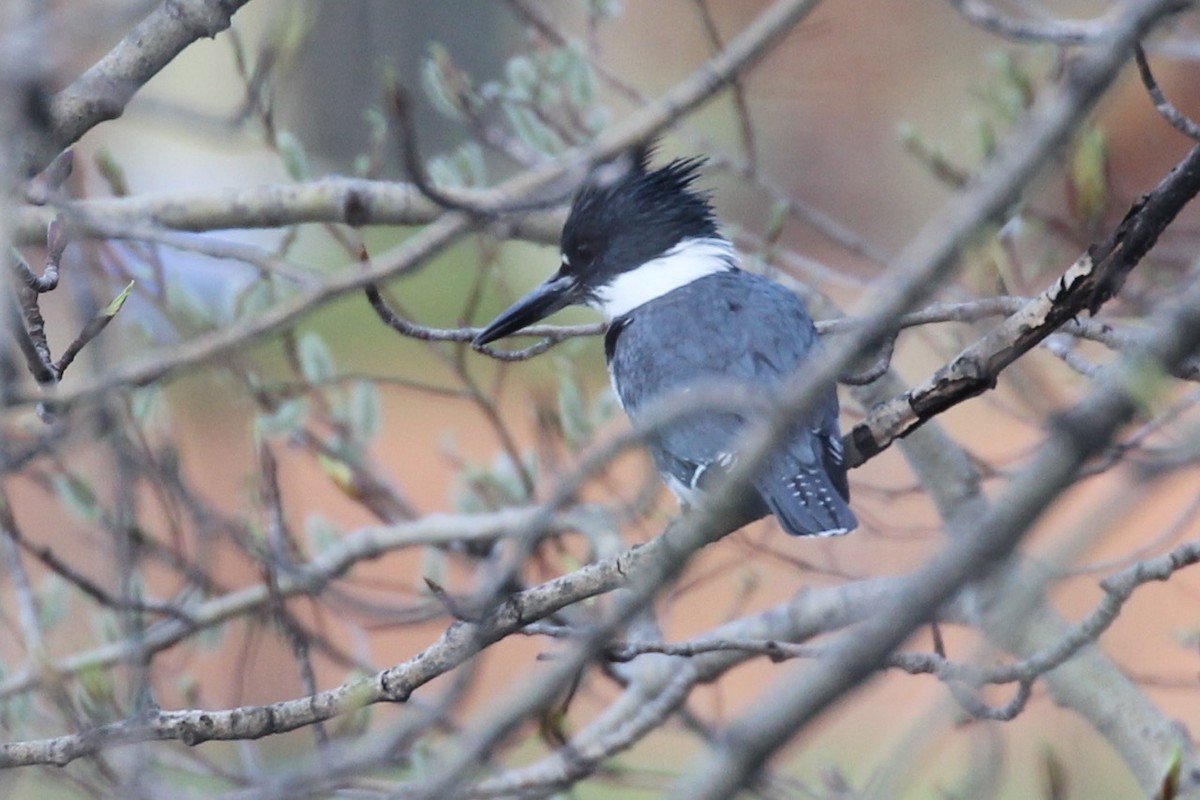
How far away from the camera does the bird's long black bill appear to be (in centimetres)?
255

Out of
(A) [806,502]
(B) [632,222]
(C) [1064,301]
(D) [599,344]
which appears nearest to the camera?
(C) [1064,301]

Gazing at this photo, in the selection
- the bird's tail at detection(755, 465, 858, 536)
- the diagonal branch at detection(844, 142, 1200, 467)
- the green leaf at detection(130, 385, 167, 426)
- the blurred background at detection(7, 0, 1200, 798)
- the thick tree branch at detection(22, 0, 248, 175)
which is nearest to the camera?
the diagonal branch at detection(844, 142, 1200, 467)

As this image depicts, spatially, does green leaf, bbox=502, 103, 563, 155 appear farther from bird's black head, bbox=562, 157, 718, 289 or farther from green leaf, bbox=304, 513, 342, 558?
green leaf, bbox=304, 513, 342, 558

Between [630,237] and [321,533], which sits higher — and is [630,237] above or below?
above

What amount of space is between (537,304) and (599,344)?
8.06 feet

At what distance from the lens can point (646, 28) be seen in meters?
8.14

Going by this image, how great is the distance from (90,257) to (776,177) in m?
5.70

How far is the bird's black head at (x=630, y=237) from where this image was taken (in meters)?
2.72

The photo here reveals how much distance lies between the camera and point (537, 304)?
2682 mm

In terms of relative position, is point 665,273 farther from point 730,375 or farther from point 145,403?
point 145,403

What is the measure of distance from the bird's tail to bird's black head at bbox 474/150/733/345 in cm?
82

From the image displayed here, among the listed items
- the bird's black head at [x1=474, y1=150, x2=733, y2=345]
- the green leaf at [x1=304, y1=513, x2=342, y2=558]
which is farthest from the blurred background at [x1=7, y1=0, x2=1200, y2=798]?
the bird's black head at [x1=474, y1=150, x2=733, y2=345]

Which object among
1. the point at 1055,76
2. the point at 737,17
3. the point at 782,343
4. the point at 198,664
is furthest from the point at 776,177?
the point at 782,343

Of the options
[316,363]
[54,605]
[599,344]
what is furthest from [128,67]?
[599,344]
